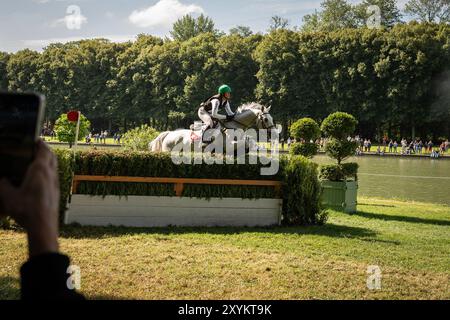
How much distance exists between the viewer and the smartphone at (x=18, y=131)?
3.61 feet

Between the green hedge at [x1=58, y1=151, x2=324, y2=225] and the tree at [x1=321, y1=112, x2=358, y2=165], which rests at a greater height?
the tree at [x1=321, y1=112, x2=358, y2=165]

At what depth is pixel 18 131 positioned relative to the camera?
1120 millimetres

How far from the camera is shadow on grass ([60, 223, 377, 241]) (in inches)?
374

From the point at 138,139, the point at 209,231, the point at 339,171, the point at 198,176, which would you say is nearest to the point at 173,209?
the point at 198,176

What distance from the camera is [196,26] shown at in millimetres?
94500

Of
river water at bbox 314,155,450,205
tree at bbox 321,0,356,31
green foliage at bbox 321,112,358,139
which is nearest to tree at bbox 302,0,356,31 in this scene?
tree at bbox 321,0,356,31

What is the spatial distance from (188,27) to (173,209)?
284ft

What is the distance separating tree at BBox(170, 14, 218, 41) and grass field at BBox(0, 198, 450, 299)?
282 ft

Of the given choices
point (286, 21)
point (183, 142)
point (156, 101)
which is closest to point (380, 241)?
point (183, 142)

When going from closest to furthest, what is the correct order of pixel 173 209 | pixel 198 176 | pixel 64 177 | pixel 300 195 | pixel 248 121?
pixel 64 177 < pixel 173 209 < pixel 198 176 < pixel 300 195 < pixel 248 121

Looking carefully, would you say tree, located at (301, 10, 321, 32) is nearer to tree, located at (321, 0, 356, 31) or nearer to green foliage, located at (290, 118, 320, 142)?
→ tree, located at (321, 0, 356, 31)

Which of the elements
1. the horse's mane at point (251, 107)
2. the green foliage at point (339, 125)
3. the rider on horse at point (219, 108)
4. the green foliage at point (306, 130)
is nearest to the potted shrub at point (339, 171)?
the green foliage at point (339, 125)

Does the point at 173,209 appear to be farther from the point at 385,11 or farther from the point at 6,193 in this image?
the point at 385,11
